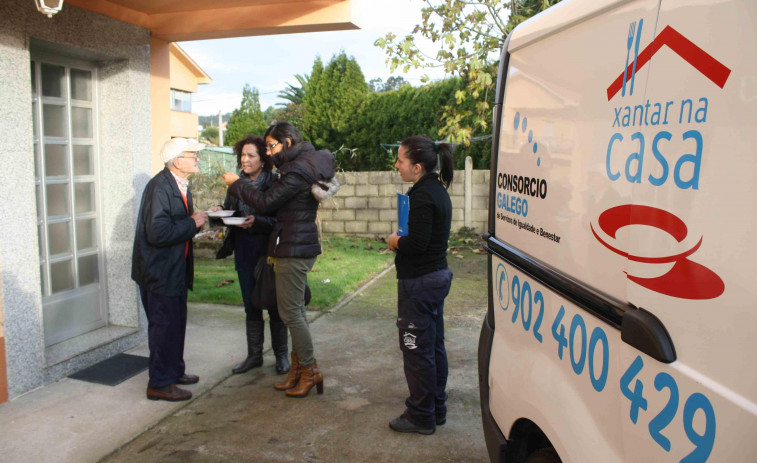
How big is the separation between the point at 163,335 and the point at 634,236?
3.65 m

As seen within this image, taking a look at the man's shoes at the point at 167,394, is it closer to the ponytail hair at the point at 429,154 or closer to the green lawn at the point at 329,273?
the ponytail hair at the point at 429,154

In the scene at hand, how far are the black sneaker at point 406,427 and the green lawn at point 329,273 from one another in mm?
3121

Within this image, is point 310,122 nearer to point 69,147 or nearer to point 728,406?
point 69,147

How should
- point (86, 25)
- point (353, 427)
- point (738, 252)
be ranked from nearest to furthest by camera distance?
point (738, 252), point (353, 427), point (86, 25)

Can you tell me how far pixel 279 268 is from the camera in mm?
4422

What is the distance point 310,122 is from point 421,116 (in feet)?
17.4

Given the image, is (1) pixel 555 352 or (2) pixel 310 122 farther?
(2) pixel 310 122

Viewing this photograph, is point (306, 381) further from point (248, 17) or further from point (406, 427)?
point (248, 17)

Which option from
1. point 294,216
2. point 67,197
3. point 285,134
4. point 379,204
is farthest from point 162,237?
point 379,204

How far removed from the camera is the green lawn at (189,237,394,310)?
7.45m

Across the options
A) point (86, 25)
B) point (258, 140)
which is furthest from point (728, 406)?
point (86, 25)

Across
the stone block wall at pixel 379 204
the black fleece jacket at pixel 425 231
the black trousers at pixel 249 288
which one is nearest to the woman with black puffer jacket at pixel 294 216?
the black trousers at pixel 249 288

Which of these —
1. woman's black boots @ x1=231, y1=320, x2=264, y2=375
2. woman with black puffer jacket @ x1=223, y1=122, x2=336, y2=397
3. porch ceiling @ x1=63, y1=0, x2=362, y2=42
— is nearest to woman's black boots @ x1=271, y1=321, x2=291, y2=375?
woman's black boots @ x1=231, y1=320, x2=264, y2=375

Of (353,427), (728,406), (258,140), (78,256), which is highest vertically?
(258,140)
